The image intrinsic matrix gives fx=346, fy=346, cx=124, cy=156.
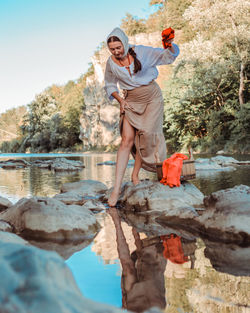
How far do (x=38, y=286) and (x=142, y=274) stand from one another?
3.07 ft

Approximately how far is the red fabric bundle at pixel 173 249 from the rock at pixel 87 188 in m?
2.28

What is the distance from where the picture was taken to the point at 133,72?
4.16 metres

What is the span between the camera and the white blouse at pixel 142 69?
4.12 meters

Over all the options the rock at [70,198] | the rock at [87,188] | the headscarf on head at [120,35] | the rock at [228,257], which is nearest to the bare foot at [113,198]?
the rock at [70,198]

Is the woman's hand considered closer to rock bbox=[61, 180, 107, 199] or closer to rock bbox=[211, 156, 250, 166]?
rock bbox=[61, 180, 107, 199]

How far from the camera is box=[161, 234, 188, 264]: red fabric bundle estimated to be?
6.32 ft

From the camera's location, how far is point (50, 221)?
8.57 feet

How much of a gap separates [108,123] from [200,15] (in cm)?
1717

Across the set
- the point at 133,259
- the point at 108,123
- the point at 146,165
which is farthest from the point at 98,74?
the point at 133,259

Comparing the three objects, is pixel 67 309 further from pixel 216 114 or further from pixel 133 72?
pixel 216 114

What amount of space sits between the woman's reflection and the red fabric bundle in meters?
0.04

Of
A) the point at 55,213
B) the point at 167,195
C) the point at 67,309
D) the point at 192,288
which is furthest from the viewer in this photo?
the point at 167,195

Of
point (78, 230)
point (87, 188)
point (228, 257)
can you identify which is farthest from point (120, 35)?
point (228, 257)

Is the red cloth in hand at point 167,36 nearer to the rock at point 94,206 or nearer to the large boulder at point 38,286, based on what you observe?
the rock at point 94,206
